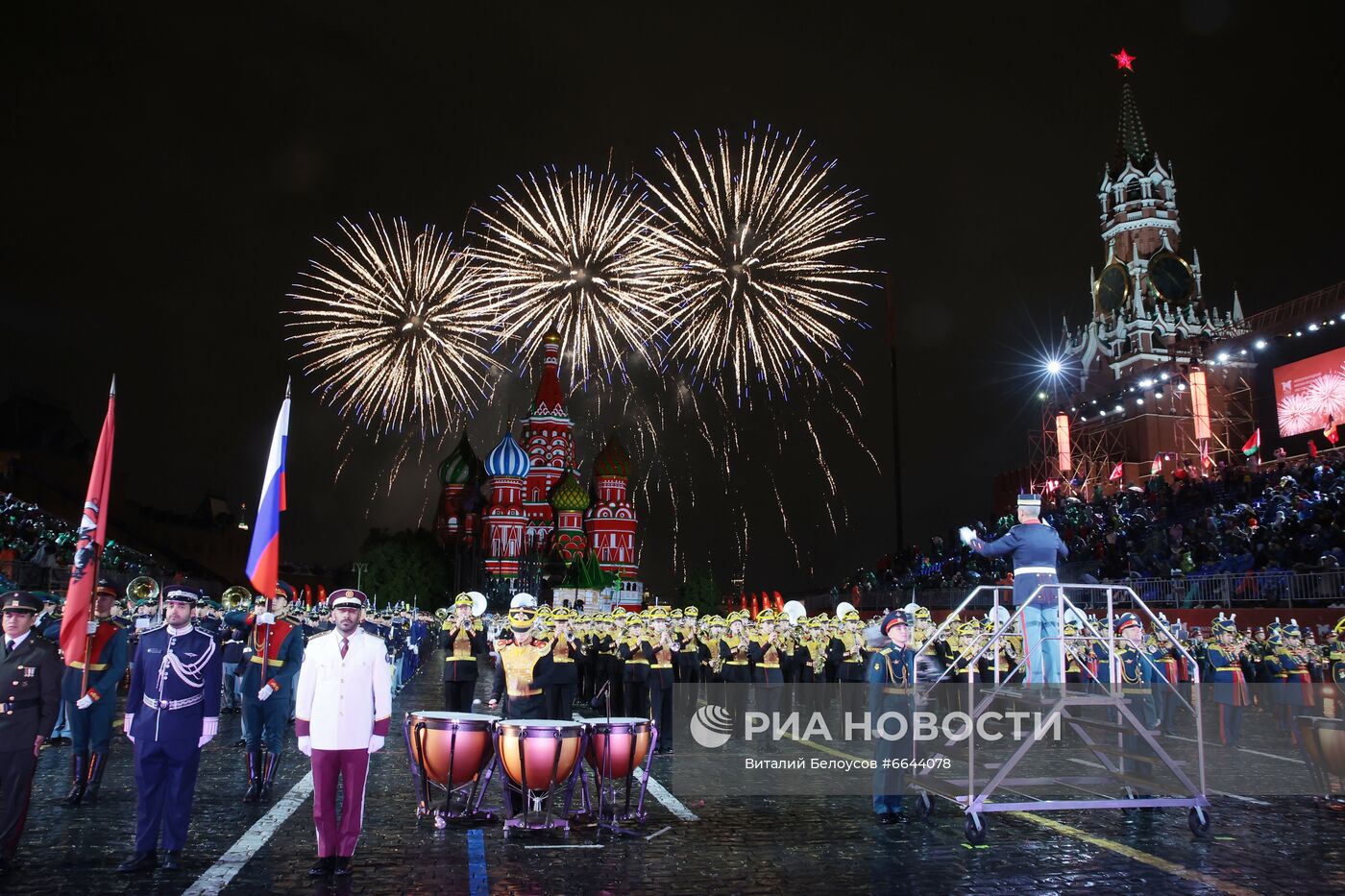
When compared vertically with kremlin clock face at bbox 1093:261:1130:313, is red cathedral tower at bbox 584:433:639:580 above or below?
below

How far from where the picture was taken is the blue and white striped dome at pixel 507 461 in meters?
80.5

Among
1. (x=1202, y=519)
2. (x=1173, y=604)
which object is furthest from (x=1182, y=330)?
(x=1173, y=604)

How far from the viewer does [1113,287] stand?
3088 inches

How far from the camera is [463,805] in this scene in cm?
966

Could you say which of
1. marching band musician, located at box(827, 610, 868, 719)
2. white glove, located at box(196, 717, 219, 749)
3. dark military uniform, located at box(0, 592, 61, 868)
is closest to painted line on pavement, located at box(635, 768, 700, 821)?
white glove, located at box(196, 717, 219, 749)

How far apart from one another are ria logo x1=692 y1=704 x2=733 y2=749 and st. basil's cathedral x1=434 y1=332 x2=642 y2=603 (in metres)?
57.4

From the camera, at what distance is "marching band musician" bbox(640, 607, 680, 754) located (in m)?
14.9

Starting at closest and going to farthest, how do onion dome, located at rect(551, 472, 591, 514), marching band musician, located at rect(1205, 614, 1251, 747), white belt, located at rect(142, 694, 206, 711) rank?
white belt, located at rect(142, 694, 206, 711) < marching band musician, located at rect(1205, 614, 1251, 747) < onion dome, located at rect(551, 472, 591, 514)

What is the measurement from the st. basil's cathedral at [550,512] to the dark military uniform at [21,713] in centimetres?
6670


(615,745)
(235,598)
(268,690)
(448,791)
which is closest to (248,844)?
(448,791)

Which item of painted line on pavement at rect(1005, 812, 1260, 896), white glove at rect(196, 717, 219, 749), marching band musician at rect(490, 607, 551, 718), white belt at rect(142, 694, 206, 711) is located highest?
marching band musician at rect(490, 607, 551, 718)

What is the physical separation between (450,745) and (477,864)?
1.35 m

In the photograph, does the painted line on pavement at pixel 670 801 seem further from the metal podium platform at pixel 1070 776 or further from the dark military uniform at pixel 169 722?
the dark military uniform at pixel 169 722

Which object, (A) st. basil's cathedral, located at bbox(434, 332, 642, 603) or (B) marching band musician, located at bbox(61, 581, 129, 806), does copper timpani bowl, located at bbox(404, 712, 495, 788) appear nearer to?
(B) marching band musician, located at bbox(61, 581, 129, 806)
